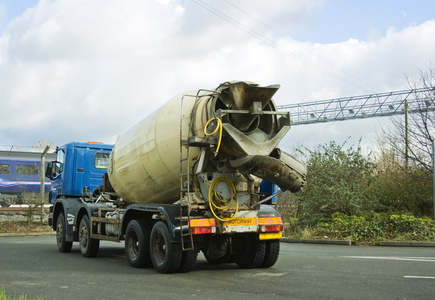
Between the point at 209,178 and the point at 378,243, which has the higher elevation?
the point at 209,178

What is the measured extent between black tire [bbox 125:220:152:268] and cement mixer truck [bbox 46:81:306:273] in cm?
2

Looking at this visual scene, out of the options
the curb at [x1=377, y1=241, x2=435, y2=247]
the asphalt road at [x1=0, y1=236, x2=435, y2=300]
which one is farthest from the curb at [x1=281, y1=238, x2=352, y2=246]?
→ the asphalt road at [x1=0, y1=236, x2=435, y2=300]

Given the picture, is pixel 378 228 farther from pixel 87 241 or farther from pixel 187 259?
pixel 187 259

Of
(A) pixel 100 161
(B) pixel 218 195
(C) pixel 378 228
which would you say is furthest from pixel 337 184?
(B) pixel 218 195

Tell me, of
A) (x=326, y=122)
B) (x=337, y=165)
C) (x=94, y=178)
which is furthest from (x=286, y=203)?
(x=326, y=122)

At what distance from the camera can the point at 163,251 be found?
33.6ft

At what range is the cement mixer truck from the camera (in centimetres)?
947

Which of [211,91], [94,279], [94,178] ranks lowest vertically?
[94,279]

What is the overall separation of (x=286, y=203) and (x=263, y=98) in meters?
14.3

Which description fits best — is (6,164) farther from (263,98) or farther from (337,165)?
(263,98)

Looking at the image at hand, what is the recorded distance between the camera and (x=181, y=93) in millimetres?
10867

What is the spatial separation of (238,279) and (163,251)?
1.66 m

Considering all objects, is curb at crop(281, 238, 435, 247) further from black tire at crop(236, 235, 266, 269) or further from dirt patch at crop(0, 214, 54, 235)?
dirt patch at crop(0, 214, 54, 235)

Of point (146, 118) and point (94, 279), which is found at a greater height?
point (146, 118)
